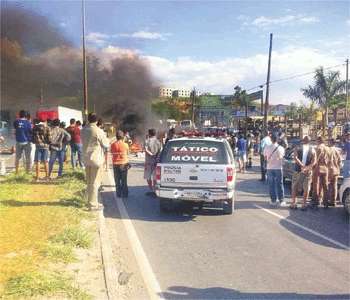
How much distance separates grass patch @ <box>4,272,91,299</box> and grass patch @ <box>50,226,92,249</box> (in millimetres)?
1429

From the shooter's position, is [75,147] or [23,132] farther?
[75,147]

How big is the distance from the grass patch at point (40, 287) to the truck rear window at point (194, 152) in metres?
4.76

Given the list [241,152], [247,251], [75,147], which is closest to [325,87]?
[241,152]

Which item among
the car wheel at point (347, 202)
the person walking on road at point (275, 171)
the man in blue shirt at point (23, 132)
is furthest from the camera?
the man in blue shirt at point (23, 132)

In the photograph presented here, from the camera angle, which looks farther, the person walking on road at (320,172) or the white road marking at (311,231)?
the person walking on road at (320,172)

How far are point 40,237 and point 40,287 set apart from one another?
2.24 meters

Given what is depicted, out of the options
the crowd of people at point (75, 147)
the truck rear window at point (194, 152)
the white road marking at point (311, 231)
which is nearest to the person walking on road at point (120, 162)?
the crowd of people at point (75, 147)

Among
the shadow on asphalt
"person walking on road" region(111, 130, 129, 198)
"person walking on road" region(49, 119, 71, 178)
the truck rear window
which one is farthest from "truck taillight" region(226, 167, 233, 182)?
"person walking on road" region(49, 119, 71, 178)

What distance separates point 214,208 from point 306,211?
2.01 metres

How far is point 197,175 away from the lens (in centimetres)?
938

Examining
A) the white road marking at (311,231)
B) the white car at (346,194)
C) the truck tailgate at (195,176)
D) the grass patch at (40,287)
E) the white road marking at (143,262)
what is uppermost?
the truck tailgate at (195,176)

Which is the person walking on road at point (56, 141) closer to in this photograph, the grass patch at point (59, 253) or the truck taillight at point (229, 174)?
the truck taillight at point (229, 174)

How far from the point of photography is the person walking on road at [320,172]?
1087 cm

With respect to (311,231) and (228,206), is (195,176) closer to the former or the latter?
(228,206)
